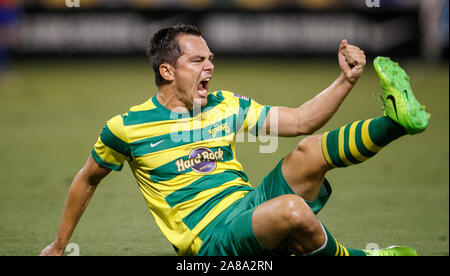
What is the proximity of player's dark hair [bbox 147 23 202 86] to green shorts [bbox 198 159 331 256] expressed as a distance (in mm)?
820

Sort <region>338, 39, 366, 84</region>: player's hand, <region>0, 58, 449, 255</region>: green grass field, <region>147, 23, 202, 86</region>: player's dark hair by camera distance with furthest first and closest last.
A: <region>0, 58, 449, 255</region>: green grass field → <region>147, 23, 202, 86</region>: player's dark hair → <region>338, 39, 366, 84</region>: player's hand

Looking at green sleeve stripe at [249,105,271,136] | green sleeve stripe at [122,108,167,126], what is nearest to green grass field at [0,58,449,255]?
green sleeve stripe at [122,108,167,126]

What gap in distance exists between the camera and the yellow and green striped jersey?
11.9 ft

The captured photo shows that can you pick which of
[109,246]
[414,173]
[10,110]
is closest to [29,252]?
[109,246]

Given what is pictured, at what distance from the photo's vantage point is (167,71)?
3.83 m

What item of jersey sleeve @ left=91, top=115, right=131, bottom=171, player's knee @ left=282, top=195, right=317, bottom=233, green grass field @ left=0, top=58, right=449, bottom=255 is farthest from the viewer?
green grass field @ left=0, top=58, right=449, bottom=255

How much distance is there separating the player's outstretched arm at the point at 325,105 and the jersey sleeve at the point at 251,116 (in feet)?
0.15

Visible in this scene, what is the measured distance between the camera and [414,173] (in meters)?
7.01

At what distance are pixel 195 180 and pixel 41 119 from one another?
689 centimetres

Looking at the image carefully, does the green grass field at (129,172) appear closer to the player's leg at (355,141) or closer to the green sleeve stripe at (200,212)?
the green sleeve stripe at (200,212)

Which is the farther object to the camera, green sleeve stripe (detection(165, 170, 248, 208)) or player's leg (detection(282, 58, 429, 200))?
green sleeve stripe (detection(165, 170, 248, 208))

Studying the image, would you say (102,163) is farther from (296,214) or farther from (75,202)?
(296,214)

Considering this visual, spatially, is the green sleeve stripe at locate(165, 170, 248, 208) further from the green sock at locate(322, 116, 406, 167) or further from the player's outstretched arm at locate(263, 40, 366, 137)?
the green sock at locate(322, 116, 406, 167)

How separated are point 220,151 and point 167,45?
639mm
